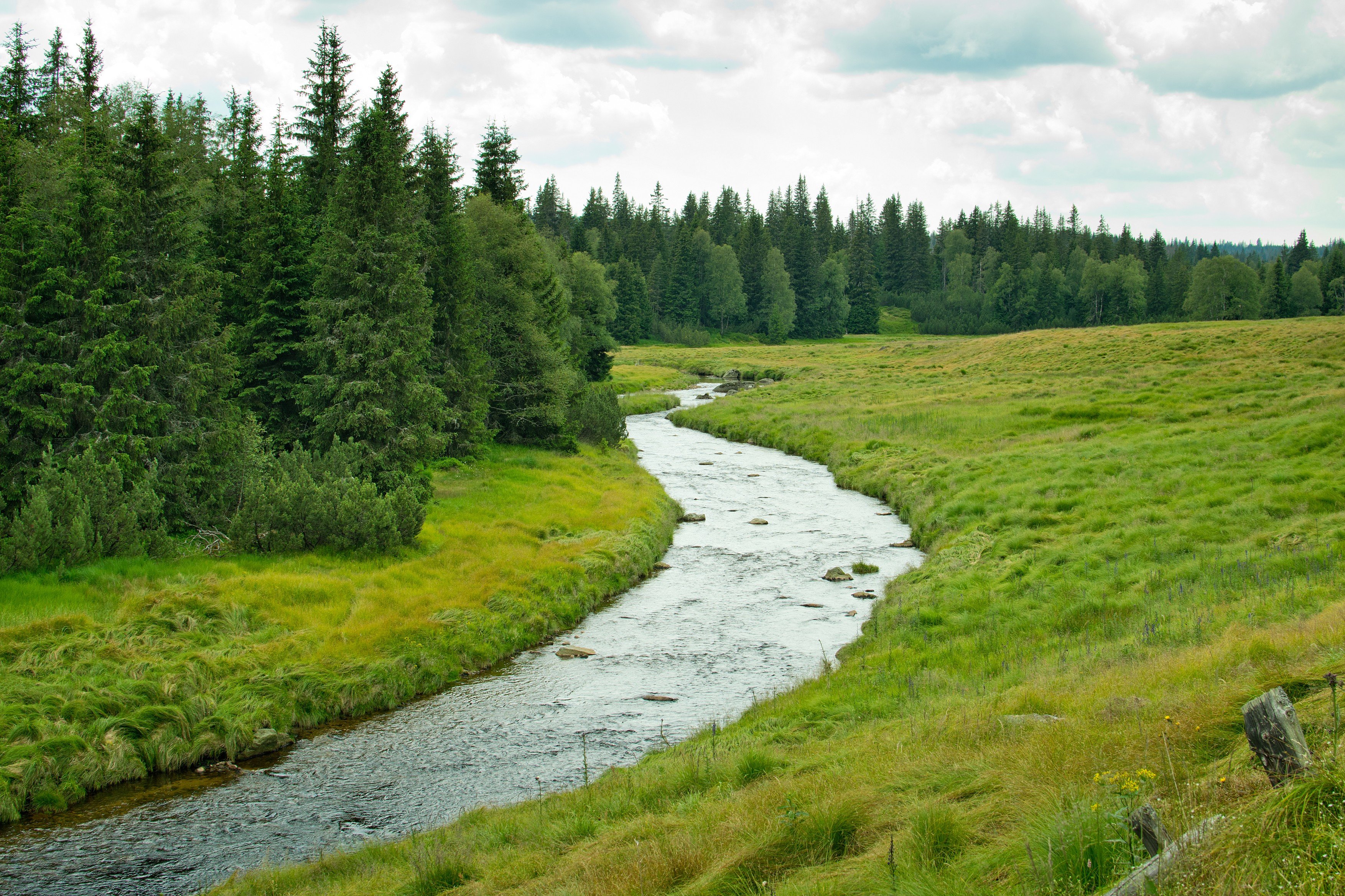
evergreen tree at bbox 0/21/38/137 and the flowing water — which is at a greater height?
evergreen tree at bbox 0/21/38/137

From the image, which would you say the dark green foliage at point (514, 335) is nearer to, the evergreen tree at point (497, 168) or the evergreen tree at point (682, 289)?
the evergreen tree at point (497, 168)

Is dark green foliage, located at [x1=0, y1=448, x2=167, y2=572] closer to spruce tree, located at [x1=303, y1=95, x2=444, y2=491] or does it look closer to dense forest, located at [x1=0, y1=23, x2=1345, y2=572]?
dense forest, located at [x1=0, y1=23, x2=1345, y2=572]

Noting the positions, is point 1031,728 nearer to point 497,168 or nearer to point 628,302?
point 497,168

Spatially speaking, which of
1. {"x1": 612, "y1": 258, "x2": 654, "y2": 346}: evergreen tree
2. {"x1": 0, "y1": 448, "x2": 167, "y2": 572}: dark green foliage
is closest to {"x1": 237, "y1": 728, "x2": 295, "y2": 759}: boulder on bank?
{"x1": 0, "y1": 448, "x2": 167, "y2": 572}: dark green foliage

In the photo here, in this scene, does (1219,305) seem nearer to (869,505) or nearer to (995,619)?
(869,505)

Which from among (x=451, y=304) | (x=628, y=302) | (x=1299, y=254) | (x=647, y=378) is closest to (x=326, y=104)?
(x=451, y=304)

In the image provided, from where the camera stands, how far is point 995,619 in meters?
17.3

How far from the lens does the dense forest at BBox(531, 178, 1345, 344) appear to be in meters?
116

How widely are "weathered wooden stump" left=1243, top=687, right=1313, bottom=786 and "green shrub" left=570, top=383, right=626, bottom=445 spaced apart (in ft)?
123

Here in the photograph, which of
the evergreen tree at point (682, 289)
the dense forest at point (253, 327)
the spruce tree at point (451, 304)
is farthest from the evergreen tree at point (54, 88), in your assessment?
the evergreen tree at point (682, 289)

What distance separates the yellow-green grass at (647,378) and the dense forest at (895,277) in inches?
909

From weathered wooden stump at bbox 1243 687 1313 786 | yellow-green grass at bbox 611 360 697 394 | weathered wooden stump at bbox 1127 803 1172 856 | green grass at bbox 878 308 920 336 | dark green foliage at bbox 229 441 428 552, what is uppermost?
green grass at bbox 878 308 920 336

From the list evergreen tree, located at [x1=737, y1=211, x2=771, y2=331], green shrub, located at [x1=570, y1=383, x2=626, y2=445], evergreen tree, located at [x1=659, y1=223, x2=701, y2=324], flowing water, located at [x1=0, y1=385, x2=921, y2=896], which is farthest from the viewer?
evergreen tree, located at [x1=737, y1=211, x2=771, y2=331]

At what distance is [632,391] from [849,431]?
98.4 feet
